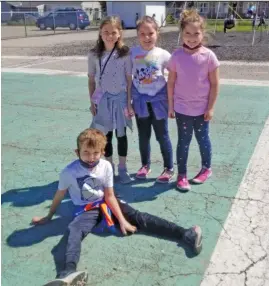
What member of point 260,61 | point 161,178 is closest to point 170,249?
point 161,178

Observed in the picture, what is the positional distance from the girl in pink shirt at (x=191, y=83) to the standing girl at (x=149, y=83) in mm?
111

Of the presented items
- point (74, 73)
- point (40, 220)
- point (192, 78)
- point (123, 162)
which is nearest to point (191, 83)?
point (192, 78)

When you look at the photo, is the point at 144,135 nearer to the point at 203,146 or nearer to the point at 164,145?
the point at 164,145

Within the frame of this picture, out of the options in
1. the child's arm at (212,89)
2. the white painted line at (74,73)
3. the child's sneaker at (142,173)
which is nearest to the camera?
the child's arm at (212,89)

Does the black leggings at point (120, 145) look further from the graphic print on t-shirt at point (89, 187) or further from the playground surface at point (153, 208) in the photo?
the graphic print on t-shirt at point (89, 187)

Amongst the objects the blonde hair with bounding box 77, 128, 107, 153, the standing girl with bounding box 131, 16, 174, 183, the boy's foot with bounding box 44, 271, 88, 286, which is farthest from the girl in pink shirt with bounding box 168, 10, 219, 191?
the boy's foot with bounding box 44, 271, 88, 286

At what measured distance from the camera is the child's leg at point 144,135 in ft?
12.8

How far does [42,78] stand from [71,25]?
23.5m

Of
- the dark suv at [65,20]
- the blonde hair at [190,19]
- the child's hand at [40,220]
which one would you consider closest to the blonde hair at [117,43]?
the blonde hair at [190,19]

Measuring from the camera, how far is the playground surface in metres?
2.72

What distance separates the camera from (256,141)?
5.21 meters

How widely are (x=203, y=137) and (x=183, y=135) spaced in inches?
8.3

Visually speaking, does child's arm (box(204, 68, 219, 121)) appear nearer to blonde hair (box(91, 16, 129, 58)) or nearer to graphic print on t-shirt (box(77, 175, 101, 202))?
blonde hair (box(91, 16, 129, 58))

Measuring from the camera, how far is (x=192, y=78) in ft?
11.7
